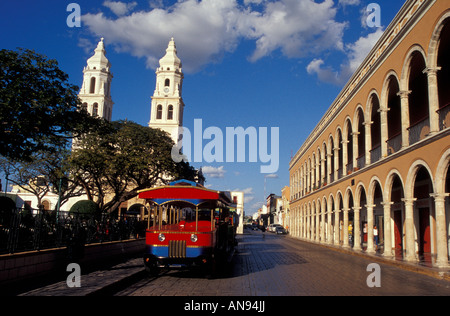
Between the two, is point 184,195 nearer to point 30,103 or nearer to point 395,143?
point 30,103

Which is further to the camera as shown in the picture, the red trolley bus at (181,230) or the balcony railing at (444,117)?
the balcony railing at (444,117)

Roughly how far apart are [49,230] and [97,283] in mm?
2553

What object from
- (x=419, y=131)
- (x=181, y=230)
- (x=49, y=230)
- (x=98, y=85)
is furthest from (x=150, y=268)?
(x=98, y=85)

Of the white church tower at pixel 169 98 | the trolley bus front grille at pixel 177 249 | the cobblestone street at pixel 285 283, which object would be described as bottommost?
the cobblestone street at pixel 285 283

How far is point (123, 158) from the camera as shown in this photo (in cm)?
2808

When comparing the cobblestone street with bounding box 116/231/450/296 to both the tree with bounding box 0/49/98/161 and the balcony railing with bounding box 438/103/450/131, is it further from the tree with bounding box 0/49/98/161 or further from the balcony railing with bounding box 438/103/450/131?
the tree with bounding box 0/49/98/161

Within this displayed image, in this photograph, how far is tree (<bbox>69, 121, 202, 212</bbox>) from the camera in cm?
2752

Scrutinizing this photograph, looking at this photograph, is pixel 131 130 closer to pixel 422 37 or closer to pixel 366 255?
pixel 366 255

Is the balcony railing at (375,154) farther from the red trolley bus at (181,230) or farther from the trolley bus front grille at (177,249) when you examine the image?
the trolley bus front grille at (177,249)

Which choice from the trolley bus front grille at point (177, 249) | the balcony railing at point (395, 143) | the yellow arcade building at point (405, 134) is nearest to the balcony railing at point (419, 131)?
the yellow arcade building at point (405, 134)

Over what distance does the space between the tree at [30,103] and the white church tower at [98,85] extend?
46594 mm

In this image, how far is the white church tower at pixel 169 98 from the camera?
208 ft
